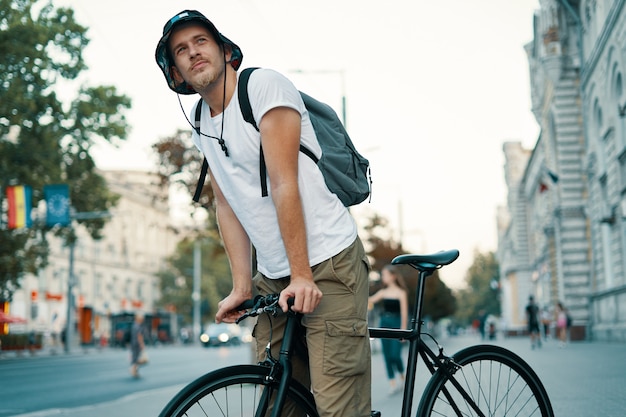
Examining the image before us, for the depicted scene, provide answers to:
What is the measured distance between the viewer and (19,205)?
28.8m

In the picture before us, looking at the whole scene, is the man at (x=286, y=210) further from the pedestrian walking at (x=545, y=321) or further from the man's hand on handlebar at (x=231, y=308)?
the pedestrian walking at (x=545, y=321)

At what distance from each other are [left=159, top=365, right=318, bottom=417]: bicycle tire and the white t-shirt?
0.41 meters

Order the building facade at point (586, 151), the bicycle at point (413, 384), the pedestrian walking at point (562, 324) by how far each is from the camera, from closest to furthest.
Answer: the bicycle at point (413, 384) < the building facade at point (586, 151) < the pedestrian walking at point (562, 324)

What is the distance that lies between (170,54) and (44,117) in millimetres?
29691

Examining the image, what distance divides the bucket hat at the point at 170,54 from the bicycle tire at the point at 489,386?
1.48 m

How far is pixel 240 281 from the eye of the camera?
3453 mm

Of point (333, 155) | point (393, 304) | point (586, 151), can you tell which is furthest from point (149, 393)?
point (586, 151)

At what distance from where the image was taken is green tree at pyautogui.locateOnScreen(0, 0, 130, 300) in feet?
95.1

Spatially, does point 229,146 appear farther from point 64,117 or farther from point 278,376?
point 64,117

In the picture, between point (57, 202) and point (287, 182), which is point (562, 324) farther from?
point (287, 182)

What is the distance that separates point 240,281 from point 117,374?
1948cm

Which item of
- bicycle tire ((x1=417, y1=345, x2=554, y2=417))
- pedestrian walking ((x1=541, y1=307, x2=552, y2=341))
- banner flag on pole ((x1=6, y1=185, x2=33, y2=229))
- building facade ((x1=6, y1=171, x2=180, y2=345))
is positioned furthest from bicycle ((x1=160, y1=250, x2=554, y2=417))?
building facade ((x1=6, y1=171, x2=180, y2=345))

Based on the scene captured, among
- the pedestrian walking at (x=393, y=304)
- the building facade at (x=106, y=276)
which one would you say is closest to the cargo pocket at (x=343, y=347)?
the pedestrian walking at (x=393, y=304)

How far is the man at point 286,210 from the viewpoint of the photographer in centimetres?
306
